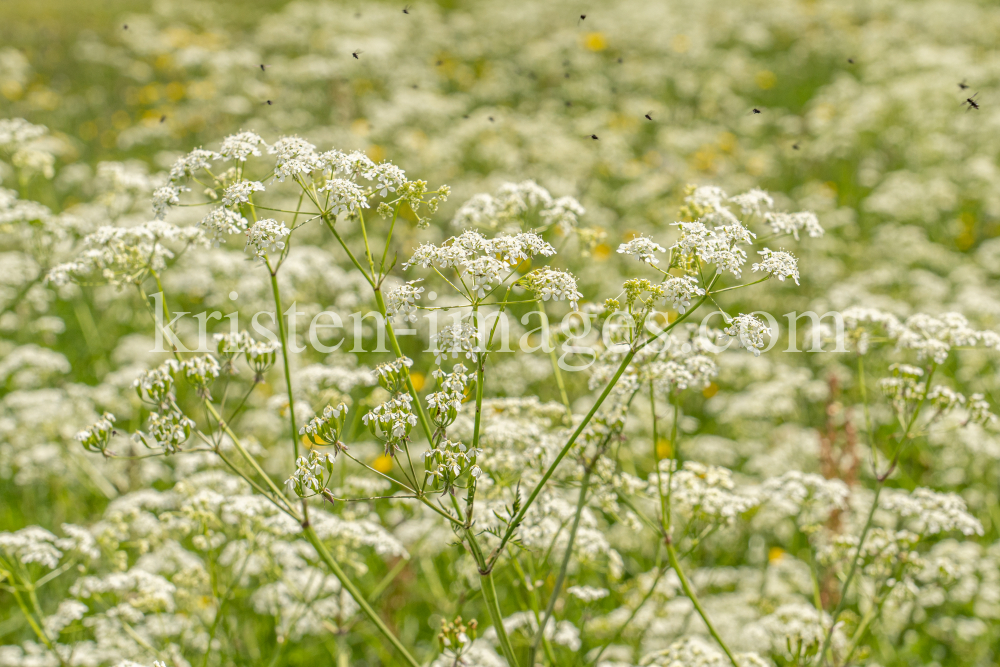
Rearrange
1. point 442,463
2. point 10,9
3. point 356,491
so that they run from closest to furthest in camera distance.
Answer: point 442,463, point 356,491, point 10,9

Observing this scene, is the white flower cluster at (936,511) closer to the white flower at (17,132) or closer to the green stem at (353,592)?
the green stem at (353,592)

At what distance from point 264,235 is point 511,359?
5.65 meters

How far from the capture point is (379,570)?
750cm

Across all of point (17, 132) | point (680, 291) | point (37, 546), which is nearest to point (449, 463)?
point (680, 291)

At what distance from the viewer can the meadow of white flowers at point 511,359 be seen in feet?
12.9

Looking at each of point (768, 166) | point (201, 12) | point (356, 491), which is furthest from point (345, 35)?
point (356, 491)

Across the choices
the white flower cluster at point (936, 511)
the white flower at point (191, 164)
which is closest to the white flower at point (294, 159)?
the white flower at point (191, 164)

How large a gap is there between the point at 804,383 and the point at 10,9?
2888 centimetres

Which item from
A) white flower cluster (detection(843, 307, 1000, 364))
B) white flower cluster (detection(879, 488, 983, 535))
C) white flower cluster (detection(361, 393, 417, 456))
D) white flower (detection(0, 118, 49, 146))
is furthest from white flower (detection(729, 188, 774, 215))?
white flower (detection(0, 118, 49, 146))

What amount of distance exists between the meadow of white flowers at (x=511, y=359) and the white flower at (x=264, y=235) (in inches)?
1.1

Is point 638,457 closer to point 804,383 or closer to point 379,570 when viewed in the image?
point 804,383

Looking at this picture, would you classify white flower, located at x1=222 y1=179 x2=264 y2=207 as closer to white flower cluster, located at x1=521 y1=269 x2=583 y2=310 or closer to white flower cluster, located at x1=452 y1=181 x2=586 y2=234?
white flower cluster, located at x1=521 y1=269 x2=583 y2=310

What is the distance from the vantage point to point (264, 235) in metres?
3.58

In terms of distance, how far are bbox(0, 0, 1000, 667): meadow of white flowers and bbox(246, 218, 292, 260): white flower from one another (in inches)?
1.1
